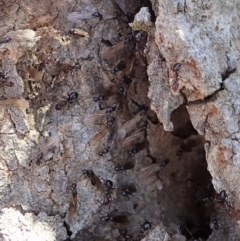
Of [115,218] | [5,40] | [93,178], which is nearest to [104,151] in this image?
[93,178]

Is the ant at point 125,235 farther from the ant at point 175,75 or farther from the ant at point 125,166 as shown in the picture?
the ant at point 175,75

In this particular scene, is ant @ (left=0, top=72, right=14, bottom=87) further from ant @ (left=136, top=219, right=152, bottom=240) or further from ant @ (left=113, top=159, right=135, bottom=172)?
ant @ (left=136, top=219, right=152, bottom=240)

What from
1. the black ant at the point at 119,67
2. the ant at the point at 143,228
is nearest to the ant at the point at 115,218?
the ant at the point at 143,228

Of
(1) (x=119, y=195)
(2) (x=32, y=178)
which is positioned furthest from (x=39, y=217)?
(1) (x=119, y=195)

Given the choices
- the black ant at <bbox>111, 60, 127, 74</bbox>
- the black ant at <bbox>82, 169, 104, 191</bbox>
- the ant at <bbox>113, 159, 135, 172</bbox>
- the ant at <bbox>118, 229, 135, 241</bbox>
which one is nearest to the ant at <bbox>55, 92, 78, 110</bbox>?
the black ant at <bbox>111, 60, 127, 74</bbox>

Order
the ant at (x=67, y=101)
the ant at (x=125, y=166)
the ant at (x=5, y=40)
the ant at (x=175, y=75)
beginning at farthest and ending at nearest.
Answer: the ant at (x=125, y=166) → the ant at (x=67, y=101) → the ant at (x=5, y=40) → the ant at (x=175, y=75)

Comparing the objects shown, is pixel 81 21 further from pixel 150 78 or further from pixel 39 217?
pixel 39 217

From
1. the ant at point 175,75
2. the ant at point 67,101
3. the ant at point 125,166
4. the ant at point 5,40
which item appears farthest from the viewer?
the ant at point 125,166

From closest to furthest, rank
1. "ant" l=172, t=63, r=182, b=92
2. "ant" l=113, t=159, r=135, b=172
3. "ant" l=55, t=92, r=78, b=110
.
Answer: "ant" l=172, t=63, r=182, b=92, "ant" l=55, t=92, r=78, b=110, "ant" l=113, t=159, r=135, b=172

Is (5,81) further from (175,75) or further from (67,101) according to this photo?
(175,75)
